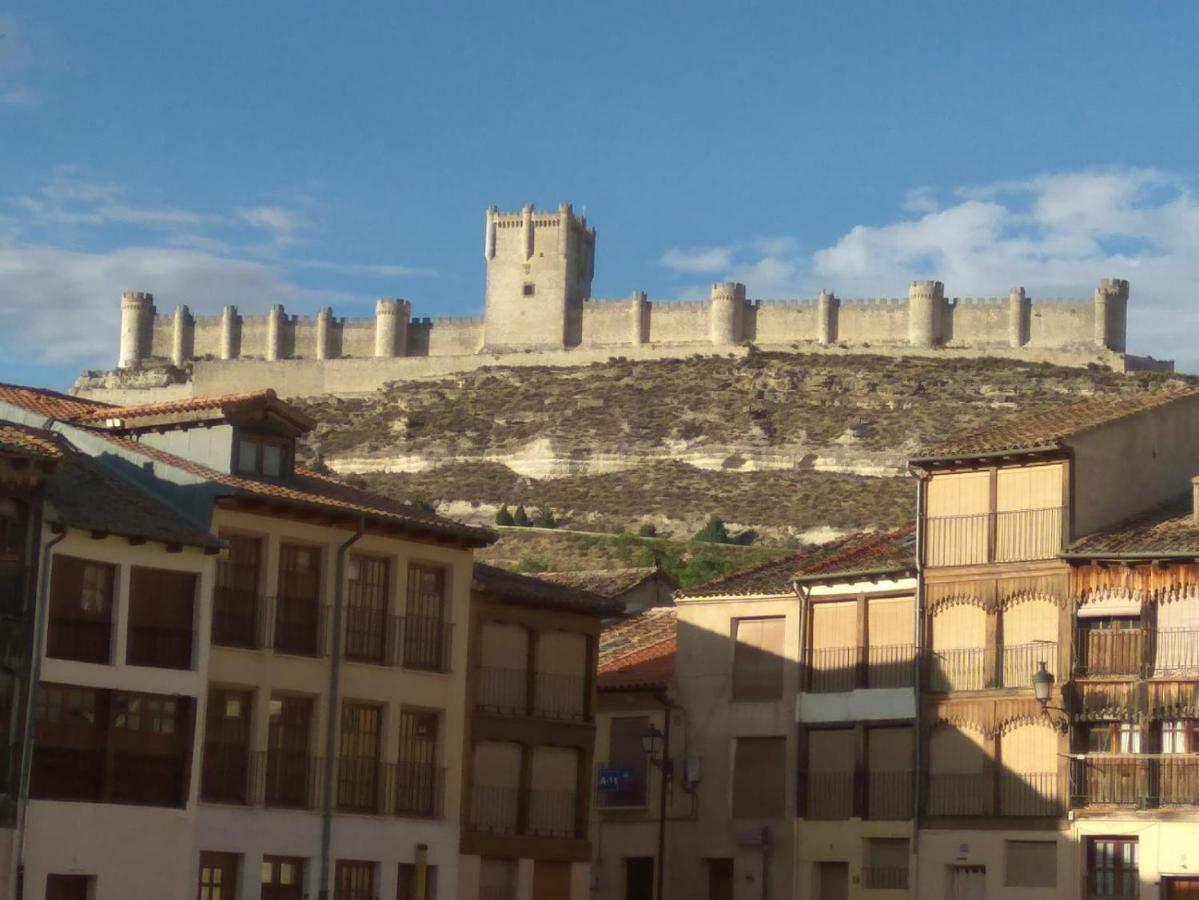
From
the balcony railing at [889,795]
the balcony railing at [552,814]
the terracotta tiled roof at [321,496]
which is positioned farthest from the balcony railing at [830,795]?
the terracotta tiled roof at [321,496]

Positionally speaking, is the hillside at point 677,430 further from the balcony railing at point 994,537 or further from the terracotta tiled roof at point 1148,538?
the terracotta tiled roof at point 1148,538

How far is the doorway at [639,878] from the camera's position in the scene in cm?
4794

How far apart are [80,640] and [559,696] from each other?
10.8 m

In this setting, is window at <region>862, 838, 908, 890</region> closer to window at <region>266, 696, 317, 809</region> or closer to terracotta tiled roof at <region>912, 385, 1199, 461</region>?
terracotta tiled roof at <region>912, 385, 1199, 461</region>

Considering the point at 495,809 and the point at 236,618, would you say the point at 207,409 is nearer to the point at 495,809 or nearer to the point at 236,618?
the point at 236,618

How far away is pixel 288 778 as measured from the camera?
39500mm

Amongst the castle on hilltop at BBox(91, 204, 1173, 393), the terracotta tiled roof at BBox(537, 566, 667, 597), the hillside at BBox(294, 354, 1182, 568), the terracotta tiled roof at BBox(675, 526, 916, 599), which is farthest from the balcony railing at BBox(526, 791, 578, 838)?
the castle on hilltop at BBox(91, 204, 1173, 393)

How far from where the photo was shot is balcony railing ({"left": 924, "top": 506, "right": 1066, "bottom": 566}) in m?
43.4

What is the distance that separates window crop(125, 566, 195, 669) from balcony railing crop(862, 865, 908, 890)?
42.9 ft

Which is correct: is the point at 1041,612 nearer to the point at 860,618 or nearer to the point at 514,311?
the point at 860,618

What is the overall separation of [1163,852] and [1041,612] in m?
4.50

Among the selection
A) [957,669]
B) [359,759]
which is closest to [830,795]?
[957,669]

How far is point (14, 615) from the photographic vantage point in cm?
3547

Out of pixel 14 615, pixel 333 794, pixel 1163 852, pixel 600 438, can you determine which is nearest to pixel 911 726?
pixel 1163 852
